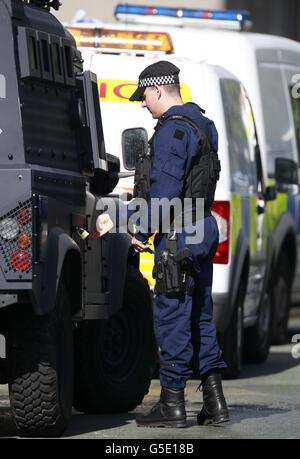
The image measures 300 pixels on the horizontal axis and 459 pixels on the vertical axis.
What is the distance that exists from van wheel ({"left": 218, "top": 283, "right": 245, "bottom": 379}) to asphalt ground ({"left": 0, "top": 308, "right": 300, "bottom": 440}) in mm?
90

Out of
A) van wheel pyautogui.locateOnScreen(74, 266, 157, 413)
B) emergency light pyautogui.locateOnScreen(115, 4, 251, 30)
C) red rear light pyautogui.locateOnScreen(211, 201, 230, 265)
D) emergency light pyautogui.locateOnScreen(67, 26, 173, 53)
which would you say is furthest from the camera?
emergency light pyautogui.locateOnScreen(115, 4, 251, 30)

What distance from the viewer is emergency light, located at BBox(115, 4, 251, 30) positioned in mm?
14094

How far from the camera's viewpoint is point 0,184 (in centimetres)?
692

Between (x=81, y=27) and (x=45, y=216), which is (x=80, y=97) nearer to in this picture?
(x=45, y=216)

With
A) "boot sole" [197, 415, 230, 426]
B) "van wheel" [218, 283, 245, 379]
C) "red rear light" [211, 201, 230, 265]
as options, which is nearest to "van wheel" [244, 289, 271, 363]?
"van wheel" [218, 283, 245, 379]

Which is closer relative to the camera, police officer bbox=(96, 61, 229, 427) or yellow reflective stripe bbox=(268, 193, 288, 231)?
police officer bbox=(96, 61, 229, 427)

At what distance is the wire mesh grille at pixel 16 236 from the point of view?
689 centimetres

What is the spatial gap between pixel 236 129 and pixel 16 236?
4.14 metres

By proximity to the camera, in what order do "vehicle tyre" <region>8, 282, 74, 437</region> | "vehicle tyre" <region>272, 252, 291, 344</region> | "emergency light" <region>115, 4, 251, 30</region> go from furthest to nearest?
"emergency light" <region>115, 4, 251, 30</region> → "vehicle tyre" <region>272, 252, 291, 344</region> → "vehicle tyre" <region>8, 282, 74, 437</region>

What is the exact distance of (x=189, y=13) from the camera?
48.2 feet

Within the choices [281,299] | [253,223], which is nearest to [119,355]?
[253,223]

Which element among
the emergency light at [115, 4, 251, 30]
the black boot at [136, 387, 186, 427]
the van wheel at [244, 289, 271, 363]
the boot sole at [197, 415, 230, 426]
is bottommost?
the van wheel at [244, 289, 271, 363]

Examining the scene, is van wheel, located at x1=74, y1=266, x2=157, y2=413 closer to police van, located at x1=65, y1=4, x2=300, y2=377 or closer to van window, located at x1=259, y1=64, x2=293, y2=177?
police van, located at x1=65, y1=4, x2=300, y2=377

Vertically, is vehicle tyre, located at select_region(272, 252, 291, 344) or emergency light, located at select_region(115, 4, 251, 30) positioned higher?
emergency light, located at select_region(115, 4, 251, 30)
